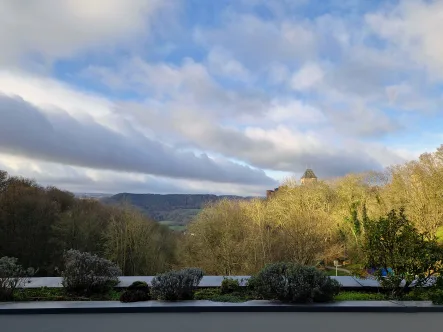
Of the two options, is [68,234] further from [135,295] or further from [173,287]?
[173,287]

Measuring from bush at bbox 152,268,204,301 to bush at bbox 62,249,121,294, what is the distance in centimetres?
86

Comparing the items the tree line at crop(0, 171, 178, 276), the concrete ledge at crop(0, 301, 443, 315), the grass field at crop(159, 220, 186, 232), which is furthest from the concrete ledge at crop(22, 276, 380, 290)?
the grass field at crop(159, 220, 186, 232)

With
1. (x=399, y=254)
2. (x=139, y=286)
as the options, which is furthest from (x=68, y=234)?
(x=399, y=254)

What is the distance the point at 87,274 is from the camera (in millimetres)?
4527

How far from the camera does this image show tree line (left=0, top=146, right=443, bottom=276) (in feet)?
57.7

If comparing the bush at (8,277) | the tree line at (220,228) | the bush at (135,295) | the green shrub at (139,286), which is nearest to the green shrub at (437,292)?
the bush at (135,295)

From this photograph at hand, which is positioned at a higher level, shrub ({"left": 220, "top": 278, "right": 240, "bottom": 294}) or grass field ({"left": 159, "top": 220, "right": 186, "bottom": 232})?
shrub ({"left": 220, "top": 278, "right": 240, "bottom": 294})

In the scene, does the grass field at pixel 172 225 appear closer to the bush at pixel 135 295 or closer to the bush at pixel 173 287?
the bush at pixel 135 295

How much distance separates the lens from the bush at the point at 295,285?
391cm

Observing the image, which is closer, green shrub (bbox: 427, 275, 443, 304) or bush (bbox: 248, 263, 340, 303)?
green shrub (bbox: 427, 275, 443, 304)

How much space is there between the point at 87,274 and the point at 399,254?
3987mm

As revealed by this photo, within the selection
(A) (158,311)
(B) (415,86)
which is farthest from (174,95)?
(A) (158,311)

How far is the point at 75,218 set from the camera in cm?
2167

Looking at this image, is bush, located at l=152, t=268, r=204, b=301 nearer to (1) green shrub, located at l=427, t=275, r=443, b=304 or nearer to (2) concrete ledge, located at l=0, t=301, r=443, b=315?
(2) concrete ledge, located at l=0, t=301, r=443, b=315
